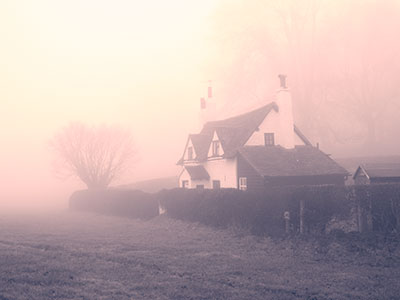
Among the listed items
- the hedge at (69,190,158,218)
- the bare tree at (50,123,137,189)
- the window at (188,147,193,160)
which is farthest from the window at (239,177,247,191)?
the bare tree at (50,123,137,189)

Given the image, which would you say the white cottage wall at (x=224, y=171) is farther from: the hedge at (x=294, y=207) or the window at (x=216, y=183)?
the hedge at (x=294, y=207)

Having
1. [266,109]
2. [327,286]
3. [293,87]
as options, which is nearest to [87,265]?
[327,286]

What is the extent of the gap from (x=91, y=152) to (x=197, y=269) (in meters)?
43.3

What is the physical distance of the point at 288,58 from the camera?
2217 inches

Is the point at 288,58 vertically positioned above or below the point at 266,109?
above

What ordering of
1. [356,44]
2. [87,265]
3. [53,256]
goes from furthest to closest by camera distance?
[356,44], [53,256], [87,265]

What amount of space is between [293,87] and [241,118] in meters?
16.8

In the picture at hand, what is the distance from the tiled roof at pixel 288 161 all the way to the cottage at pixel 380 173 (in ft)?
14.5

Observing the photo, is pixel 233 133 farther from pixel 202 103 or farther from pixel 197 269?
pixel 197 269

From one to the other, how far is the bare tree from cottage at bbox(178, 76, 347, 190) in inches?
617

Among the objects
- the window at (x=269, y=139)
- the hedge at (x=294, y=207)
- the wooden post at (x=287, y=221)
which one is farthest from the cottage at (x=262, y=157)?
the wooden post at (x=287, y=221)

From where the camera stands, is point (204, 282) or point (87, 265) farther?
point (87, 265)

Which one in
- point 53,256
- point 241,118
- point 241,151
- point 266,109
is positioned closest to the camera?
point 53,256

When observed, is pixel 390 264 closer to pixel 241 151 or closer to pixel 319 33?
pixel 241 151
